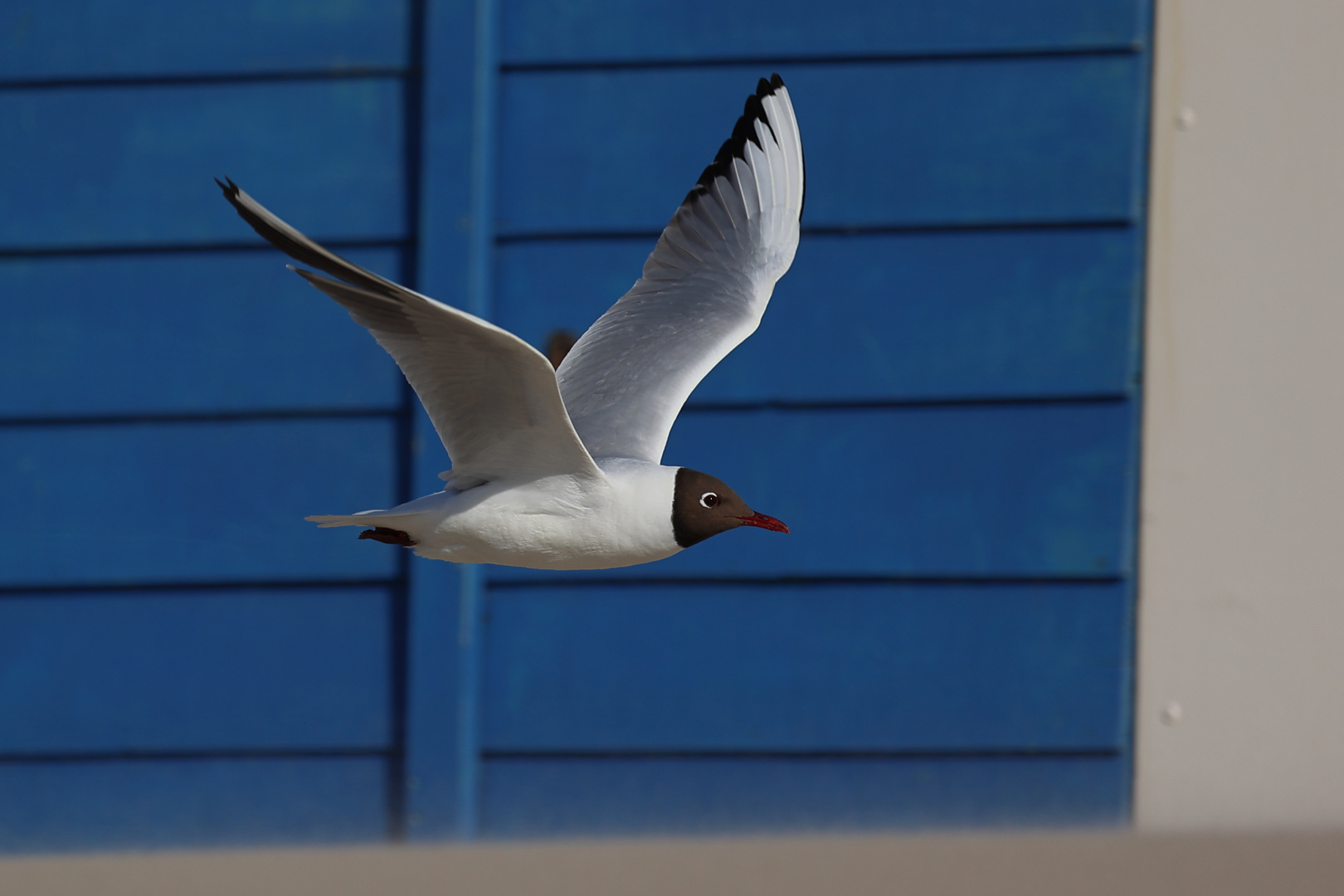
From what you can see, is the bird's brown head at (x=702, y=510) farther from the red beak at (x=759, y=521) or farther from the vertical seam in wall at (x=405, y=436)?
the vertical seam in wall at (x=405, y=436)

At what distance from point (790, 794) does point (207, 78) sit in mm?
1504

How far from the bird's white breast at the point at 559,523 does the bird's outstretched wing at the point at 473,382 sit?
0.07 feet

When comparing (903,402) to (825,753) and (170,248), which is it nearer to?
(825,753)

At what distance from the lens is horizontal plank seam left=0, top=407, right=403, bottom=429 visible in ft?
7.55

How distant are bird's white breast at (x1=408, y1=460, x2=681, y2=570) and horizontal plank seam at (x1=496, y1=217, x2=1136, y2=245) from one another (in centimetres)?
100

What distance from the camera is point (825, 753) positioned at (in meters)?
2.26

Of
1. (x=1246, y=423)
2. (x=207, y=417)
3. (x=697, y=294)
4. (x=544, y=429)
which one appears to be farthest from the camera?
(x=207, y=417)

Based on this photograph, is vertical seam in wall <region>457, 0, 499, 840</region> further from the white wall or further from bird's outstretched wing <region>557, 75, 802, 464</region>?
the white wall

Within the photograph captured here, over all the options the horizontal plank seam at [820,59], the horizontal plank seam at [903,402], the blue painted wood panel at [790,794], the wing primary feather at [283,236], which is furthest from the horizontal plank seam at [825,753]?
the wing primary feather at [283,236]

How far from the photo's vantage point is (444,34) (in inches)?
89.2

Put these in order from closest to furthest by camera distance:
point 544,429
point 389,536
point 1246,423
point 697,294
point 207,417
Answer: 1. point 544,429
2. point 389,536
3. point 697,294
4. point 1246,423
5. point 207,417

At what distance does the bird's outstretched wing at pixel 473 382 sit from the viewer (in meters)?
1.18

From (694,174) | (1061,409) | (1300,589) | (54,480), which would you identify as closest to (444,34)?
(694,174)

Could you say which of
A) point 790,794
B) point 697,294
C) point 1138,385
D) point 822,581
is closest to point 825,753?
point 790,794
